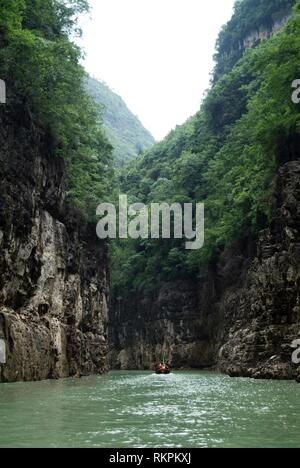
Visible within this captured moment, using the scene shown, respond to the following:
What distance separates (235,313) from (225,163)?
62.7 feet

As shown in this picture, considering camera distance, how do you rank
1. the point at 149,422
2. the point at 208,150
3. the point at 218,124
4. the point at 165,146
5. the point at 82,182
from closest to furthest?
the point at 149,422
the point at 82,182
the point at 208,150
the point at 218,124
the point at 165,146

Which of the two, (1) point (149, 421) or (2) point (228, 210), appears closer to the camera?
(1) point (149, 421)

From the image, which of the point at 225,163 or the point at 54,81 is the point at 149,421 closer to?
the point at 54,81

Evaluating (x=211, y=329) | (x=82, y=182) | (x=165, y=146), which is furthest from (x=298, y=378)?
(x=165, y=146)

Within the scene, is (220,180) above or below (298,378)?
above

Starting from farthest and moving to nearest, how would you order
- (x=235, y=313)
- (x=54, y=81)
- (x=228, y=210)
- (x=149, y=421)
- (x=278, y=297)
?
(x=228, y=210) → (x=235, y=313) → (x=54, y=81) → (x=278, y=297) → (x=149, y=421)

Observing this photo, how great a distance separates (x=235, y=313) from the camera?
134ft

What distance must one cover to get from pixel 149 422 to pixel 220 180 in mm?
45161

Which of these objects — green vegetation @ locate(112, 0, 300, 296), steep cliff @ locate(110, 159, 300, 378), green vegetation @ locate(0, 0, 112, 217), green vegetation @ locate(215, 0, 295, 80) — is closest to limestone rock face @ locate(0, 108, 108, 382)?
green vegetation @ locate(0, 0, 112, 217)

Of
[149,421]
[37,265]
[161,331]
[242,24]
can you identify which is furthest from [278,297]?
[242,24]

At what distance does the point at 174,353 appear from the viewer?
5672cm

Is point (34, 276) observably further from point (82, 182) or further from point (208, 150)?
point (208, 150)

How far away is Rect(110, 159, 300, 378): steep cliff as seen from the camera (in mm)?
26156

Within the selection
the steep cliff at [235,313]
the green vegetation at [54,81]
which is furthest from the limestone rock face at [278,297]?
the green vegetation at [54,81]
